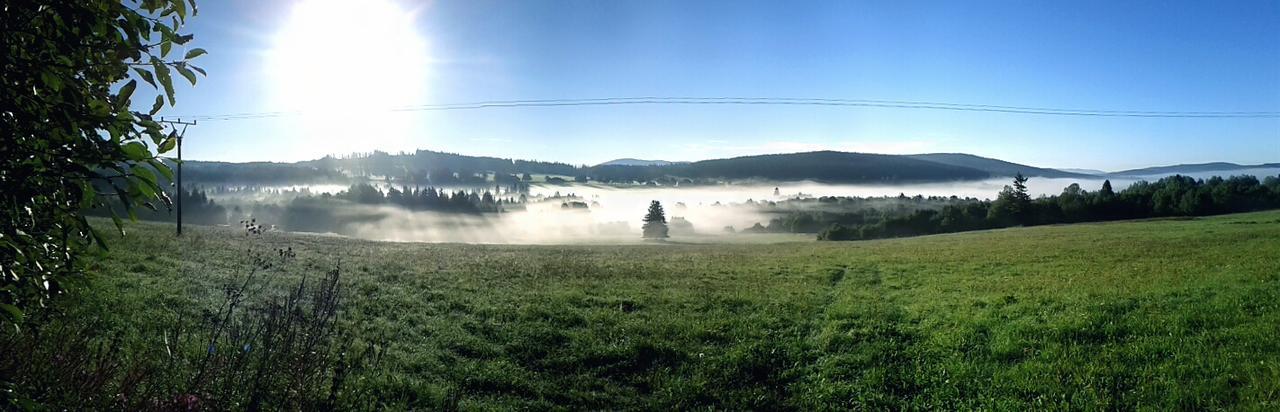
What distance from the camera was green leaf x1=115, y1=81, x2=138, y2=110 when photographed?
3846 mm

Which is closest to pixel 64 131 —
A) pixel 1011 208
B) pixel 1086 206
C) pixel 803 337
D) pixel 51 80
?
pixel 51 80

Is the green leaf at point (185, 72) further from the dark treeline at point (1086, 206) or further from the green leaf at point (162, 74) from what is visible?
the dark treeline at point (1086, 206)

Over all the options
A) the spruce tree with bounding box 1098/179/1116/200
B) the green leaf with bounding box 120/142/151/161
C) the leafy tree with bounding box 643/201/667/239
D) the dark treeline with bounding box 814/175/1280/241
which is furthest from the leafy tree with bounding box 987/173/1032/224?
the green leaf with bounding box 120/142/151/161

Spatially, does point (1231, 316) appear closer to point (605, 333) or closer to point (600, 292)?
point (605, 333)

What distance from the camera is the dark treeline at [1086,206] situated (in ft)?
289

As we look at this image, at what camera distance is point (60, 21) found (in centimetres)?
360

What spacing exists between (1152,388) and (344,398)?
9958mm

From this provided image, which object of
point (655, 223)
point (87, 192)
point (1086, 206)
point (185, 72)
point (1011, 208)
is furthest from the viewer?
point (655, 223)

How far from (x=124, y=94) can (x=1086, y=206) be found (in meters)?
119

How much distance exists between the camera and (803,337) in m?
12.6

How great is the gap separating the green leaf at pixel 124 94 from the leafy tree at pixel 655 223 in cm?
13590

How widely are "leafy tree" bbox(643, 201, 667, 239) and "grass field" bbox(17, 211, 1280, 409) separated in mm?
122653

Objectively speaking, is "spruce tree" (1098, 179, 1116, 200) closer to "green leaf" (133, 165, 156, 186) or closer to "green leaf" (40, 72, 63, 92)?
"green leaf" (133, 165, 156, 186)

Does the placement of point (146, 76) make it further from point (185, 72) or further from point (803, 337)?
point (803, 337)
